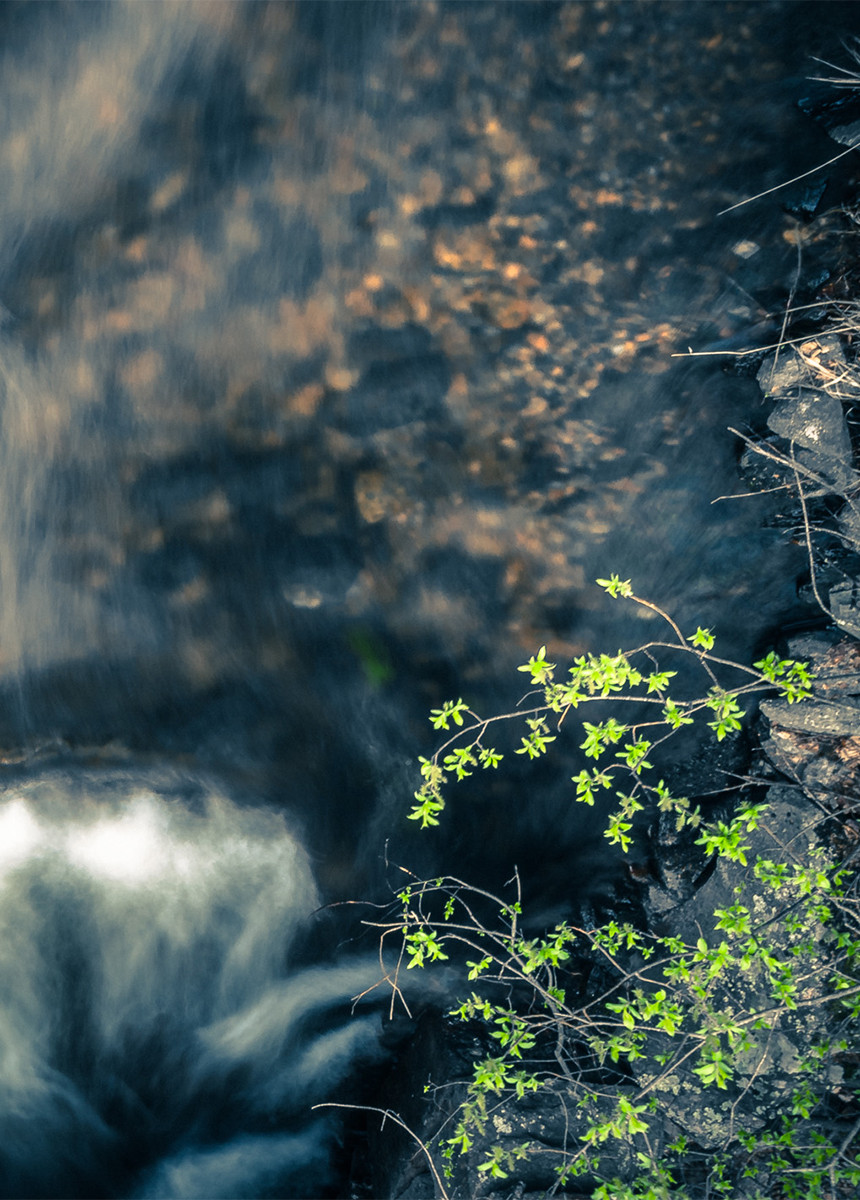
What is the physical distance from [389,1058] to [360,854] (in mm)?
1039

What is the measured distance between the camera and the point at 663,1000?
8.03ft

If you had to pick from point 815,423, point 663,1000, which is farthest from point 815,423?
point 663,1000

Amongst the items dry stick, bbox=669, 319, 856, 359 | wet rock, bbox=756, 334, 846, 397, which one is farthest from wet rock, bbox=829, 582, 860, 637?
dry stick, bbox=669, 319, 856, 359

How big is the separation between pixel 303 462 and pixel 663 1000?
2354 millimetres

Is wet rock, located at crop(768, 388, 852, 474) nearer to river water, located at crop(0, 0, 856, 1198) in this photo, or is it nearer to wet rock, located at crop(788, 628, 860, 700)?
river water, located at crop(0, 0, 856, 1198)

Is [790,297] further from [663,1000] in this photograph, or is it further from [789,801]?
[663,1000]

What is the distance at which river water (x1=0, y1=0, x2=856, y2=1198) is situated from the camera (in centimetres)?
268

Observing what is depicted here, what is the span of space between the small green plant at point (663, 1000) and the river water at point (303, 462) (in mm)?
379

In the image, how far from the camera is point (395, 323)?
9.43 feet

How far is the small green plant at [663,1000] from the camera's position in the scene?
2.38m

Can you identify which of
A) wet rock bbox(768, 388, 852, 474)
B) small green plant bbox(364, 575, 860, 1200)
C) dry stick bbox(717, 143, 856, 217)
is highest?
dry stick bbox(717, 143, 856, 217)

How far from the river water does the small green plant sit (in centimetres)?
38

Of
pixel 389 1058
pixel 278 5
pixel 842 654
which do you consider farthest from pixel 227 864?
pixel 278 5

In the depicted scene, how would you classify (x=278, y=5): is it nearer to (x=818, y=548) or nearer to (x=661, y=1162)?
(x=818, y=548)
